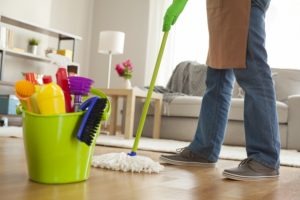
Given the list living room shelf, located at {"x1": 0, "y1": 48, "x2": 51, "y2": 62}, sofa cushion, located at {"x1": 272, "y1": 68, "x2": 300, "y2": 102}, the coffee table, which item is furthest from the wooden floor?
living room shelf, located at {"x1": 0, "y1": 48, "x2": 51, "y2": 62}

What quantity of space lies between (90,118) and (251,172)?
67 centimetres

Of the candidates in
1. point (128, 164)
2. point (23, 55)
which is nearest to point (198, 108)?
point (23, 55)

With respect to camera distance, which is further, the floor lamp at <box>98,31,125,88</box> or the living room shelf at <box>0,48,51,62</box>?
the floor lamp at <box>98,31,125,88</box>

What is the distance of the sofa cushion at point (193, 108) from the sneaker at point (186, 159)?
78.0 inches

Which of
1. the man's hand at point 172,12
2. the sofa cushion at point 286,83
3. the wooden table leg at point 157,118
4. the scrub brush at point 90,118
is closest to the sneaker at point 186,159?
the man's hand at point 172,12

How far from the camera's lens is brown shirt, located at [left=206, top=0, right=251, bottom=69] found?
4.99ft

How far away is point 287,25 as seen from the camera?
4.80 metres

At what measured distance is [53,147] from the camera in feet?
3.55

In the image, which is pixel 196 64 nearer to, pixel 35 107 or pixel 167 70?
pixel 167 70

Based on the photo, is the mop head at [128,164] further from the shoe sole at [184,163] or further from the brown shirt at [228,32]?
Result: the brown shirt at [228,32]

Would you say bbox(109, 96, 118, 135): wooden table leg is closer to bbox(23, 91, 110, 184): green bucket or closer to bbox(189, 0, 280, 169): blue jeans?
bbox(189, 0, 280, 169): blue jeans

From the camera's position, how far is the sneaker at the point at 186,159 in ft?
5.77

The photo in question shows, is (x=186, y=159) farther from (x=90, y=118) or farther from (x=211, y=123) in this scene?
(x=90, y=118)

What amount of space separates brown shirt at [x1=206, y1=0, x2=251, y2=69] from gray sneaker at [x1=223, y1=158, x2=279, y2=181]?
349 mm
